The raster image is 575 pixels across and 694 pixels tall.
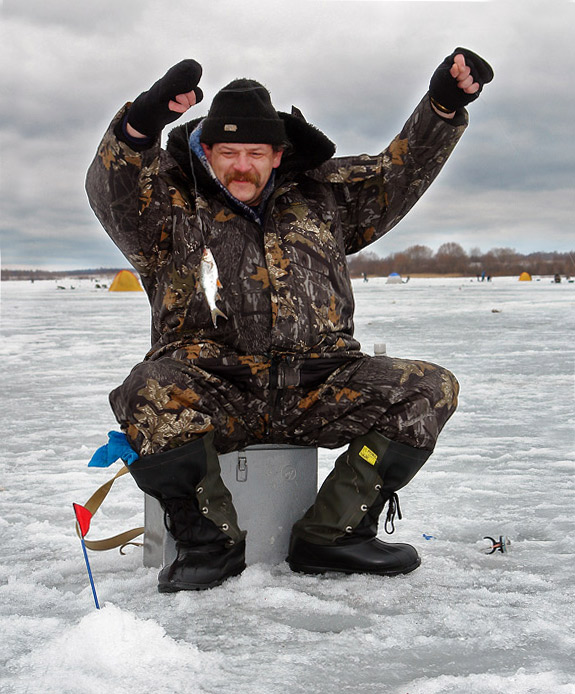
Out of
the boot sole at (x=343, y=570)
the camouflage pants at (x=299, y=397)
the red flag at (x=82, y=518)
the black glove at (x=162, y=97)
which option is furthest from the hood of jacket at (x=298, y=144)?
the boot sole at (x=343, y=570)

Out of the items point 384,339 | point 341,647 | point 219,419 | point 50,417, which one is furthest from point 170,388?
point 384,339

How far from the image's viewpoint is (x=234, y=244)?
2516mm

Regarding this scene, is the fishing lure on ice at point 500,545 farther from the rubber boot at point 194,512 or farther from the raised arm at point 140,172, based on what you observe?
the raised arm at point 140,172

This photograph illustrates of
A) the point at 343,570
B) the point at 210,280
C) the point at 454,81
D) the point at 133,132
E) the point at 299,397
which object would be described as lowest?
the point at 343,570

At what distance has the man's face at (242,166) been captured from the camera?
2555mm

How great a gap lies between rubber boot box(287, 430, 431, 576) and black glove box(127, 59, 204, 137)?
1158 millimetres

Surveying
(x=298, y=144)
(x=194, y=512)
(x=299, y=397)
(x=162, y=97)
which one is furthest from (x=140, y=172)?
(x=194, y=512)

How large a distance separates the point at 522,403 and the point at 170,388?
3378 millimetres

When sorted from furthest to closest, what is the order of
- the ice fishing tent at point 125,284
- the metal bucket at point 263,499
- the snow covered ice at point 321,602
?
the ice fishing tent at point 125,284 → the metal bucket at point 263,499 → the snow covered ice at point 321,602

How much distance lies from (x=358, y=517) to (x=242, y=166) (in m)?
1.19

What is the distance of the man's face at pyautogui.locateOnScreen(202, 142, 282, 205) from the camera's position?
2.55 meters

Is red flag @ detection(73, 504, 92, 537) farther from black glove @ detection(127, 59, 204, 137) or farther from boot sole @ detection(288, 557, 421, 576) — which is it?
black glove @ detection(127, 59, 204, 137)

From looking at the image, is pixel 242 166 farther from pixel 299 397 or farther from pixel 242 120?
pixel 299 397

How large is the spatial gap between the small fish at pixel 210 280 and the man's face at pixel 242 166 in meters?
0.28
